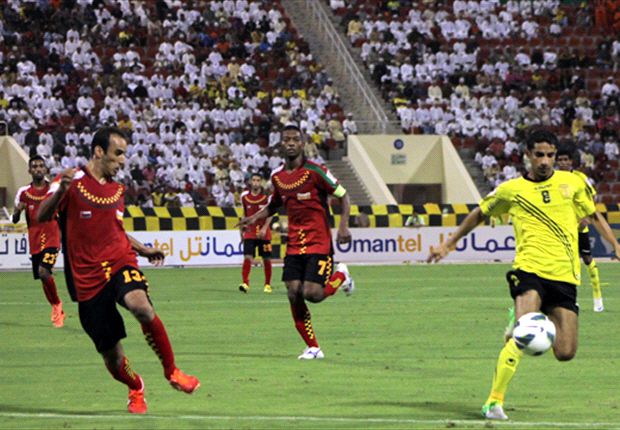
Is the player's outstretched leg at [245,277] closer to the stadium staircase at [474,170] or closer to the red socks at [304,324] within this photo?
the red socks at [304,324]

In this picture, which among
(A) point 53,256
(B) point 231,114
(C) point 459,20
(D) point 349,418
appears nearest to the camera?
(D) point 349,418

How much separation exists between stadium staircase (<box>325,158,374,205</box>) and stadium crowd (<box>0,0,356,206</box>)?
708 mm

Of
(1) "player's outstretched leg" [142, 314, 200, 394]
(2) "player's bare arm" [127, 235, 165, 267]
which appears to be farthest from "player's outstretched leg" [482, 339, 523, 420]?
(2) "player's bare arm" [127, 235, 165, 267]

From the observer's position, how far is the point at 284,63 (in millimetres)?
49125

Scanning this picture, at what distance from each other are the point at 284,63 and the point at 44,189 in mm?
28842

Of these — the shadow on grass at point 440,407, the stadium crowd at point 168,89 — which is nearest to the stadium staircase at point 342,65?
the stadium crowd at point 168,89

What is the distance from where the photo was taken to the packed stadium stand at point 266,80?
141 ft

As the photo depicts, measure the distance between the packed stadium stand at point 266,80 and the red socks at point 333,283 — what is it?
23745mm

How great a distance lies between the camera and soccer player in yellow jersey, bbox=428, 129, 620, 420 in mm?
10852

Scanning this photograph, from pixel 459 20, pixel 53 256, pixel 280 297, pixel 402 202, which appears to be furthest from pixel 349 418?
pixel 459 20

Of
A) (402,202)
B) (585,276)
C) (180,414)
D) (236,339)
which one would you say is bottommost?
(402,202)

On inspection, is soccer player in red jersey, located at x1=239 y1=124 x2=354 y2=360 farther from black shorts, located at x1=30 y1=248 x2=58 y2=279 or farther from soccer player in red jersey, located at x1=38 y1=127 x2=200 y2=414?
black shorts, located at x1=30 y1=248 x2=58 y2=279

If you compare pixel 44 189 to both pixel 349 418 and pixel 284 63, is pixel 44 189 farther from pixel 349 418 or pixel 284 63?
pixel 284 63

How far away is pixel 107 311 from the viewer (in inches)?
424
